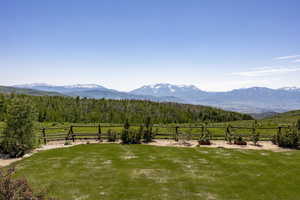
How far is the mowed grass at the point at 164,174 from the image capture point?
323 inches

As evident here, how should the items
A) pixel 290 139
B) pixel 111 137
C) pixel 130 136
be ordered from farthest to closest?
pixel 111 137, pixel 130 136, pixel 290 139

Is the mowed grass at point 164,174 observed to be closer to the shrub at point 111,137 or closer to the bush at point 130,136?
the bush at point 130,136

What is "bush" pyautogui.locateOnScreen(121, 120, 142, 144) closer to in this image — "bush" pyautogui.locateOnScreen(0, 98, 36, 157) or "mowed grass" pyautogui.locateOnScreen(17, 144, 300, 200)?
"mowed grass" pyautogui.locateOnScreen(17, 144, 300, 200)

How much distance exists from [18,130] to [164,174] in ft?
39.2

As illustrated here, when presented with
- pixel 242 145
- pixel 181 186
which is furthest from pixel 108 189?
pixel 242 145

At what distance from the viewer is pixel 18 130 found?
1473cm

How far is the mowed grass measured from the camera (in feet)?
26.9

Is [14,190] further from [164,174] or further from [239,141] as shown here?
[239,141]

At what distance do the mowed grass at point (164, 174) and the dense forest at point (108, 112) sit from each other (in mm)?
39778

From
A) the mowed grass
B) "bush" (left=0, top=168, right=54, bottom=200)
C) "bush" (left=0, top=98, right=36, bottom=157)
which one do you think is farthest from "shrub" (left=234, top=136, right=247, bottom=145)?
"bush" (left=0, top=98, right=36, bottom=157)

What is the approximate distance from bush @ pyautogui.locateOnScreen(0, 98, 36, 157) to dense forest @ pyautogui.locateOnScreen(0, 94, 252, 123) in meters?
34.9

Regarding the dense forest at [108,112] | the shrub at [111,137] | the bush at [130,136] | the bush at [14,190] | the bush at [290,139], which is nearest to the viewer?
the bush at [14,190]

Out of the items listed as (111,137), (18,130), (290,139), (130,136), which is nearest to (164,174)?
(130,136)

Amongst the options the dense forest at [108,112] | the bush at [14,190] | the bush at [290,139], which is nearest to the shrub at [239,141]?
the bush at [290,139]
